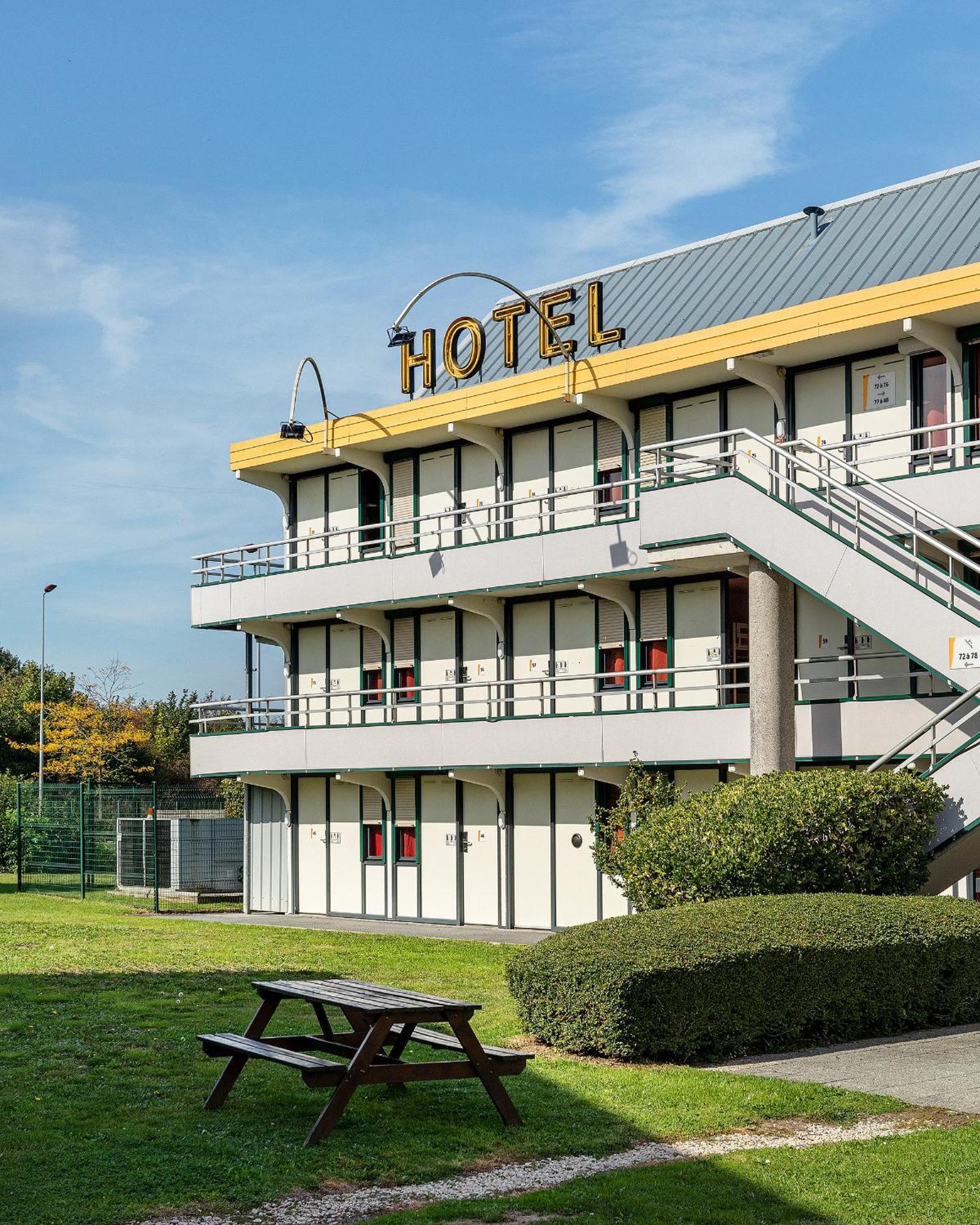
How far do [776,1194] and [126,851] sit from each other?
1273 inches

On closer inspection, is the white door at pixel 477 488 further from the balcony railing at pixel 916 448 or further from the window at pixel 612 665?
the balcony railing at pixel 916 448

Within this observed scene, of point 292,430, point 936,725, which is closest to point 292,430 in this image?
point 292,430

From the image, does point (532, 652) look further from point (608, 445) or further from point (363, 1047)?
point (363, 1047)

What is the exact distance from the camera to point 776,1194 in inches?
358

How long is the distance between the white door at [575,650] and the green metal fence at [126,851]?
1177 centimetres

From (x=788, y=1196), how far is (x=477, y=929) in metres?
21.7

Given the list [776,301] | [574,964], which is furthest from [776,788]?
[776,301]

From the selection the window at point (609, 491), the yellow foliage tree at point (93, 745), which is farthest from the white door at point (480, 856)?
the yellow foliage tree at point (93, 745)

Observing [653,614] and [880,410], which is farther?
[653,614]

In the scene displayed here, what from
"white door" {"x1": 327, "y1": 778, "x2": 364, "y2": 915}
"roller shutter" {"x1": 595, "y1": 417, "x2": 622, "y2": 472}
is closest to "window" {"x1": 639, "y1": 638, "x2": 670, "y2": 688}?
"roller shutter" {"x1": 595, "y1": 417, "x2": 622, "y2": 472}

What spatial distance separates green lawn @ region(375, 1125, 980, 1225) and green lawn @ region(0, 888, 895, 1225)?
33.0 inches

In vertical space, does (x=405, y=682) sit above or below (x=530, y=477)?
below

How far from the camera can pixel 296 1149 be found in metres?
9.98

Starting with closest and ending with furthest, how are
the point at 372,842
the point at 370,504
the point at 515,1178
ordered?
the point at 515,1178
the point at 372,842
the point at 370,504
